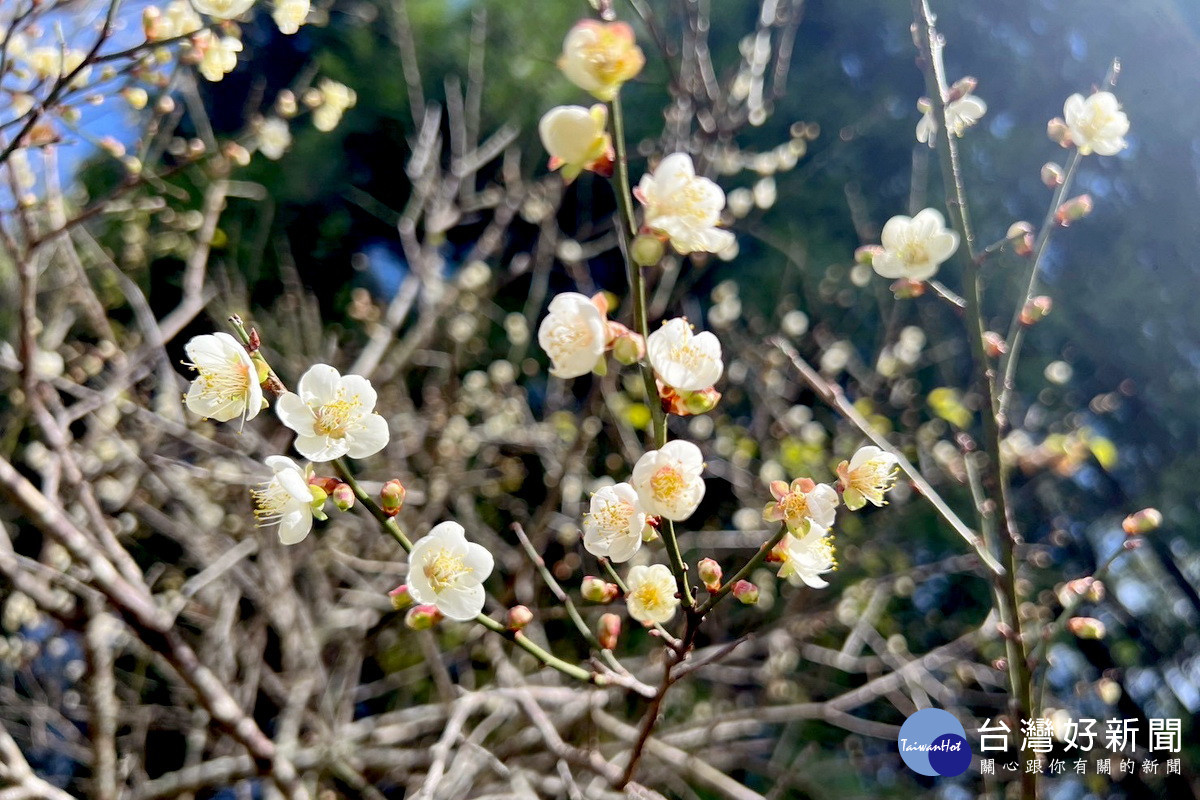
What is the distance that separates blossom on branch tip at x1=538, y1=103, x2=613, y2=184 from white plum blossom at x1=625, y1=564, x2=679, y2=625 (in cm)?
48

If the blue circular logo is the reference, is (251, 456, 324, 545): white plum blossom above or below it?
above

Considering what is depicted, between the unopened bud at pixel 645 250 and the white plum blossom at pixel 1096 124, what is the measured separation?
93 centimetres

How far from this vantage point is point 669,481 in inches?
28.8

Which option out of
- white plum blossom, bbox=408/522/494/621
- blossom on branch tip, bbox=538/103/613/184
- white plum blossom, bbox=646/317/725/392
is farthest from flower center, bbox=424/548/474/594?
blossom on branch tip, bbox=538/103/613/184

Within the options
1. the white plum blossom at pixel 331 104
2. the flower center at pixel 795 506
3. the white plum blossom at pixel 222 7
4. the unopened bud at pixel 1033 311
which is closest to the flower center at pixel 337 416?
the flower center at pixel 795 506

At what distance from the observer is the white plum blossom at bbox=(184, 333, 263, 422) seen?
0.82 m

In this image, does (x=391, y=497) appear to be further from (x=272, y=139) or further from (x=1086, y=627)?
(x=272, y=139)

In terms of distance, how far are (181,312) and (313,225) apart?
3.46m

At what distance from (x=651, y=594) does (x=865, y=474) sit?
28cm

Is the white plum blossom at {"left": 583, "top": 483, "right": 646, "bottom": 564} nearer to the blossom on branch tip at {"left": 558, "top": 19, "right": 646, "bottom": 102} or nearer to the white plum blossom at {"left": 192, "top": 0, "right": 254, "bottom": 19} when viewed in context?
the blossom on branch tip at {"left": 558, "top": 19, "right": 646, "bottom": 102}

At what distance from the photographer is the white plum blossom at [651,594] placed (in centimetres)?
87

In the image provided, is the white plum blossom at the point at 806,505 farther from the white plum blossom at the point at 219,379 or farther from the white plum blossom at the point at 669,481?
the white plum blossom at the point at 219,379

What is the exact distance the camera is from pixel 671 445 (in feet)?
2.46

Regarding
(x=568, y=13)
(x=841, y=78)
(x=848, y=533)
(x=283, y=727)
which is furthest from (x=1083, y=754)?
(x=568, y=13)
